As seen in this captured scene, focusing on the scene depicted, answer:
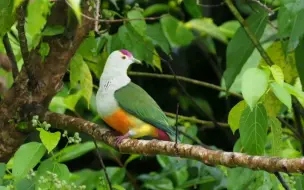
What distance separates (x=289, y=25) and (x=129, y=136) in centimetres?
51

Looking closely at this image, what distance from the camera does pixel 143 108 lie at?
206 centimetres

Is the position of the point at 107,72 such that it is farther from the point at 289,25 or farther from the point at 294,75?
the point at 294,75

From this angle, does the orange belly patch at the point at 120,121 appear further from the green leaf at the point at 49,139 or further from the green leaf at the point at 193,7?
the green leaf at the point at 193,7

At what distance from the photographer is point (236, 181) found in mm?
1807

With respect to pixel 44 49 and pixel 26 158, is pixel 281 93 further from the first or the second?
pixel 44 49

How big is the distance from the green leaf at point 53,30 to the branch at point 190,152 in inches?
9.5

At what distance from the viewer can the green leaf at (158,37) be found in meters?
2.49

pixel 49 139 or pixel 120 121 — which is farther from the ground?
pixel 49 139

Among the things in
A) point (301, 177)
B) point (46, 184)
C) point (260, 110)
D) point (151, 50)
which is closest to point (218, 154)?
point (260, 110)

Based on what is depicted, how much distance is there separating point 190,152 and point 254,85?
23 cm

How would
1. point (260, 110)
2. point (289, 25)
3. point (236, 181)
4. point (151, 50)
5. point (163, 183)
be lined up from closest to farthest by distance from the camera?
point (260, 110), point (236, 181), point (289, 25), point (151, 50), point (163, 183)

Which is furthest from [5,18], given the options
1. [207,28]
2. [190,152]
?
[207,28]

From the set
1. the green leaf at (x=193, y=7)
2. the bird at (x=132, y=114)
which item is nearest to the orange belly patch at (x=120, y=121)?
the bird at (x=132, y=114)

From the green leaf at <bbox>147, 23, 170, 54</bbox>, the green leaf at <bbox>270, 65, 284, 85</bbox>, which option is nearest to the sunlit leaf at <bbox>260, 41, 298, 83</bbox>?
the green leaf at <bbox>147, 23, 170, 54</bbox>
